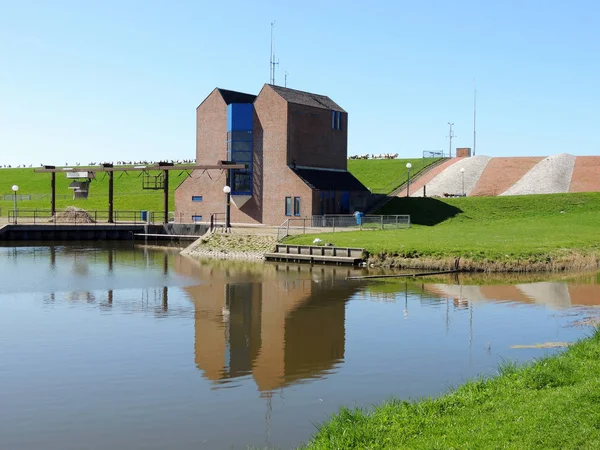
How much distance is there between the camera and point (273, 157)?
208ft

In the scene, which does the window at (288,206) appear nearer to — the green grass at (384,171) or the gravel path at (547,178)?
the green grass at (384,171)

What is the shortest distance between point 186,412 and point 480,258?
2739 centimetres

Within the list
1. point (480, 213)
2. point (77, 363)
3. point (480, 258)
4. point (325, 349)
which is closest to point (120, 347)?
point (77, 363)

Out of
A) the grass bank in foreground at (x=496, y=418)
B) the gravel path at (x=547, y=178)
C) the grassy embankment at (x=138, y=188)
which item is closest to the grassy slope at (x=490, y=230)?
the gravel path at (x=547, y=178)

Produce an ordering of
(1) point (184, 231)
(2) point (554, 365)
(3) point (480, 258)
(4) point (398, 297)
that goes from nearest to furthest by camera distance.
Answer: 1. (2) point (554, 365)
2. (4) point (398, 297)
3. (3) point (480, 258)
4. (1) point (184, 231)

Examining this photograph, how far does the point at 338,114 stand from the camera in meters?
68.5

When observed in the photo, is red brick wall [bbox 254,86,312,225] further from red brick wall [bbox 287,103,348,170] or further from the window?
red brick wall [bbox 287,103,348,170]

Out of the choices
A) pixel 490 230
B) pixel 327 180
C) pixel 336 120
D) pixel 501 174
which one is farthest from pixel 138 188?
pixel 490 230

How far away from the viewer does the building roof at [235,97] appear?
66.9m

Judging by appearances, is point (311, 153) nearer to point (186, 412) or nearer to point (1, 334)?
point (1, 334)

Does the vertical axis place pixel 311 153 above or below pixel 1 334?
above

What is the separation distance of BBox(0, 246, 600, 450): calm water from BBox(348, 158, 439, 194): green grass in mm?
54199

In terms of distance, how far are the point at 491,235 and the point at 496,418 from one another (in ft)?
126

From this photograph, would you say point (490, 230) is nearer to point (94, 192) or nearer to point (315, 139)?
point (315, 139)
